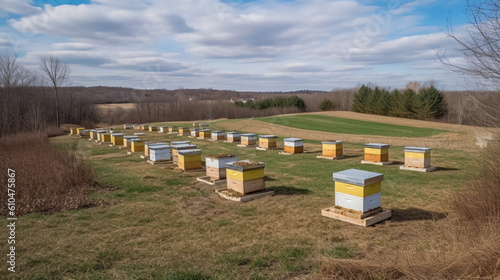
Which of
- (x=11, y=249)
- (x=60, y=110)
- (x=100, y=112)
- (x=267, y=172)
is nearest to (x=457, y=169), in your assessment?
(x=267, y=172)

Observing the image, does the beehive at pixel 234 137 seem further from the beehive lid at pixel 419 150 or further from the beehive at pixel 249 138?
the beehive lid at pixel 419 150

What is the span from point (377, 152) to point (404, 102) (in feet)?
134

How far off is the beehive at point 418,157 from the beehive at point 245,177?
6688mm

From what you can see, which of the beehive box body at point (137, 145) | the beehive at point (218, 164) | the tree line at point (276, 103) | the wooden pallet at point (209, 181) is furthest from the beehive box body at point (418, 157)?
the tree line at point (276, 103)

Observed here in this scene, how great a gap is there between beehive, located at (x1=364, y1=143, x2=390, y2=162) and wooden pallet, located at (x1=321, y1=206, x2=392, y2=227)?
6943 mm

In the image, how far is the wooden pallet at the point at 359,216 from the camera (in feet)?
20.9

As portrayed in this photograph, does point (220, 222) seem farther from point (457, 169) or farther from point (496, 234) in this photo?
point (457, 169)

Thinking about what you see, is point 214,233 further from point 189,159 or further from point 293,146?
point 293,146

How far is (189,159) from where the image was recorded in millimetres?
12492

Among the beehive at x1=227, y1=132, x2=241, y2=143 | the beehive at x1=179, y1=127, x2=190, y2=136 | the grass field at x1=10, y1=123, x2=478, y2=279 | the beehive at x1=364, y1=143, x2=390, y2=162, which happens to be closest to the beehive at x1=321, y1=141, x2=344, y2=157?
the beehive at x1=364, y1=143, x2=390, y2=162

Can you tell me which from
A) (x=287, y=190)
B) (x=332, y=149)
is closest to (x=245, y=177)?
(x=287, y=190)

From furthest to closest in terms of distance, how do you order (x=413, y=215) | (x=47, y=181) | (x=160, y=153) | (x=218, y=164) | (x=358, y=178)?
(x=160, y=153)
(x=218, y=164)
(x=47, y=181)
(x=413, y=215)
(x=358, y=178)

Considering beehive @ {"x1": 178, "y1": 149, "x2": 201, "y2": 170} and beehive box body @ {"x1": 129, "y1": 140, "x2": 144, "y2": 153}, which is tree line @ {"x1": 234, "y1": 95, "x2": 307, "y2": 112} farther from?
beehive @ {"x1": 178, "y1": 149, "x2": 201, "y2": 170}

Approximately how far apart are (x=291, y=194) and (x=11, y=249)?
6372 millimetres
